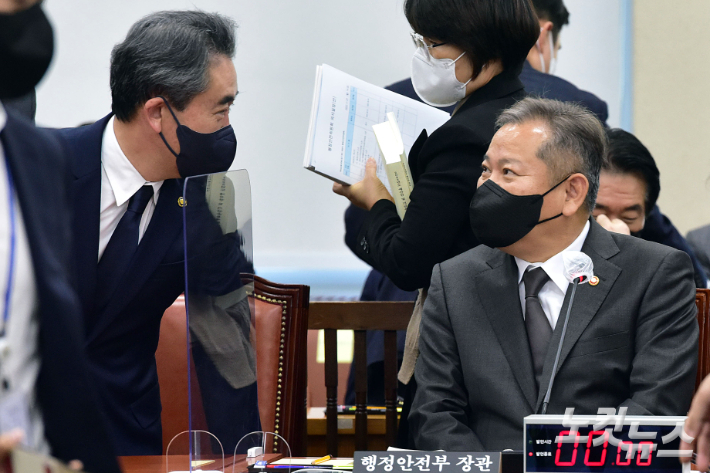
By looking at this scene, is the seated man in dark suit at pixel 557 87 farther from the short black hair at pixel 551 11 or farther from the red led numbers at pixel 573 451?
the red led numbers at pixel 573 451

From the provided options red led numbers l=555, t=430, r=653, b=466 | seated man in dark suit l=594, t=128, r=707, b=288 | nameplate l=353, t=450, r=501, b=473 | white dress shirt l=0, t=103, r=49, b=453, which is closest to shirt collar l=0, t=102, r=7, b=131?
white dress shirt l=0, t=103, r=49, b=453

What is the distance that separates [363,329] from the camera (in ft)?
7.50

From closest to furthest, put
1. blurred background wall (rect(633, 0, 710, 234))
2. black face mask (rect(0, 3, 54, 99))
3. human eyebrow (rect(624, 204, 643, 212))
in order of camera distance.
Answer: black face mask (rect(0, 3, 54, 99)) → human eyebrow (rect(624, 204, 643, 212)) → blurred background wall (rect(633, 0, 710, 234))

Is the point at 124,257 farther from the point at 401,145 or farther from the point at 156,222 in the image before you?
the point at 401,145

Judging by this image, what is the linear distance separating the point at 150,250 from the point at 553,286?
0.91 m

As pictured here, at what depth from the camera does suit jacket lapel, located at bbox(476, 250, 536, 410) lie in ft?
5.72

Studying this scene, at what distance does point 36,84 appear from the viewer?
2.54 ft

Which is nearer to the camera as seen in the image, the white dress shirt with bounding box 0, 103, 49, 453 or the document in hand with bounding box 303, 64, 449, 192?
the white dress shirt with bounding box 0, 103, 49, 453

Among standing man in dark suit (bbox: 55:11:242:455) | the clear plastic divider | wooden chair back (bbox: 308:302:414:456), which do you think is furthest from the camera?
wooden chair back (bbox: 308:302:414:456)

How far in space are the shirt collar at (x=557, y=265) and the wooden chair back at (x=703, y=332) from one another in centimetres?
34

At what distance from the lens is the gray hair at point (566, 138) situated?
6.15 feet

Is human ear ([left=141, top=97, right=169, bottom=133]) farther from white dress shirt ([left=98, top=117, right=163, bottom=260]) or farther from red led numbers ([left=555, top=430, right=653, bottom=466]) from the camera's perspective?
Result: red led numbers ([left=555, top=430, right=653, bottom=466])

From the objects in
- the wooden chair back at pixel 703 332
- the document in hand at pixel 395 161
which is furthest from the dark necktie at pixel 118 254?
the wooden chair back at pixel 703 332

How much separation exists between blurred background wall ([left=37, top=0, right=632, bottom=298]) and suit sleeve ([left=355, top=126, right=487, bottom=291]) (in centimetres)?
237
